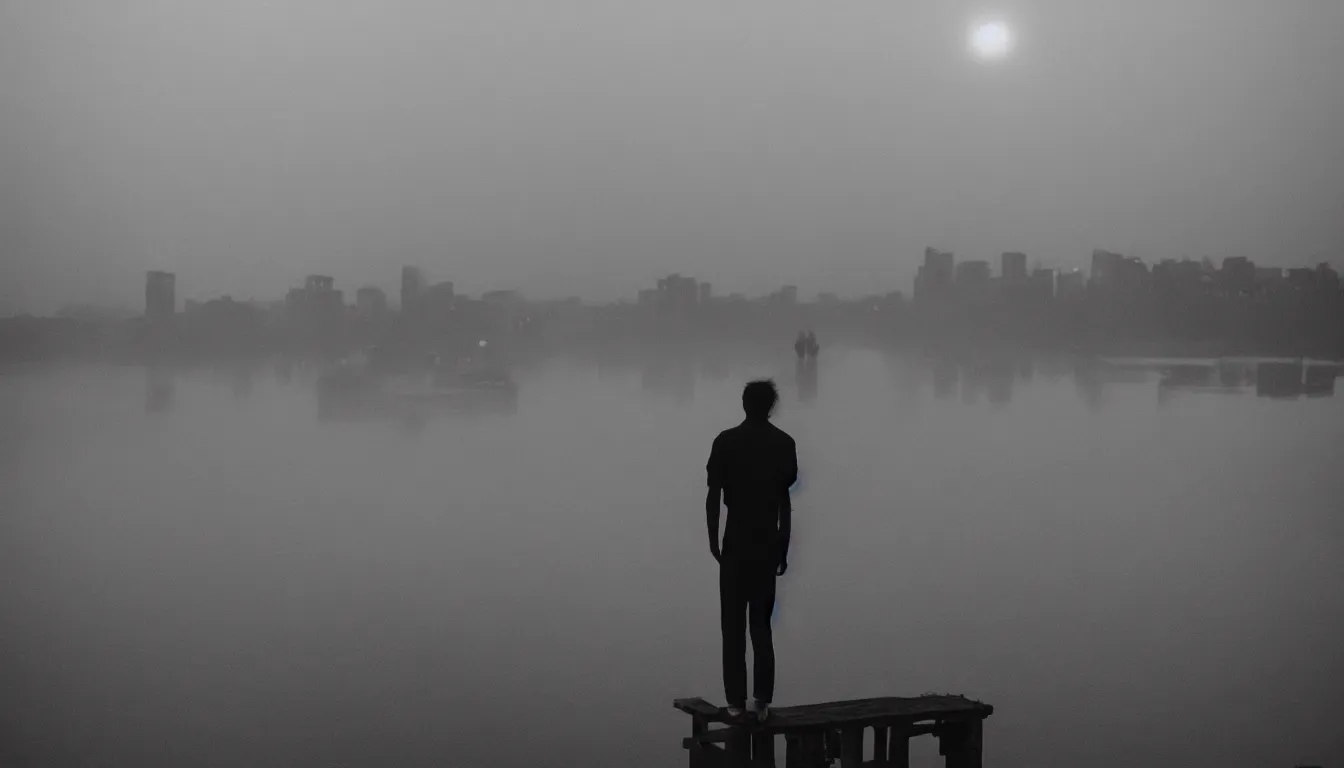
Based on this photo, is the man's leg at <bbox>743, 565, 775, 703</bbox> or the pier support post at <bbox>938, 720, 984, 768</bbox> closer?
the man's leg at <bbox>743, 565, 775, 703</bbox>

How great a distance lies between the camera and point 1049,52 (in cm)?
741

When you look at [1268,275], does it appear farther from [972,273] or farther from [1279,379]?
[972,273]

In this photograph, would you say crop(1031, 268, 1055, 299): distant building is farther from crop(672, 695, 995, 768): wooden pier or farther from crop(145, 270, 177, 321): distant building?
crop(145, 270, 177, 321): distant building

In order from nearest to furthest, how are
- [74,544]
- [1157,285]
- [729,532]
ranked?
1. [729,532]
2. [74,544]
3. [1157,285]

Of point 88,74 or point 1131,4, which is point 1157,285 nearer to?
point 1131,4

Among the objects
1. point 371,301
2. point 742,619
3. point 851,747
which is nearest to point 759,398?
point 742,619

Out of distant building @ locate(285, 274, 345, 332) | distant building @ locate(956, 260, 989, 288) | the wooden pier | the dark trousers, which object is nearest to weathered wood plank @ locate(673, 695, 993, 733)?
the wooden pier

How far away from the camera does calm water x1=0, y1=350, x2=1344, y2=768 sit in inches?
276

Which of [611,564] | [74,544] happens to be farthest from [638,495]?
[74,544]

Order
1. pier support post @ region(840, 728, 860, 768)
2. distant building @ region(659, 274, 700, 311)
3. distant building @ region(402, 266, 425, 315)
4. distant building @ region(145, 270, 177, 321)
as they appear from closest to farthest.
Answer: pier support post @ region(840, 728, 860, 768) < distant building @ region(145, 270, 177, 321) < distant building @ region(659, 274, 700, 311) < distant building @ region(402, 266, 425, 315)

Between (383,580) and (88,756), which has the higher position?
(383,580)

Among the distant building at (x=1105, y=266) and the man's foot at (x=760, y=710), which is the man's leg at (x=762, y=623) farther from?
the distant building at (x=1105, y=266)

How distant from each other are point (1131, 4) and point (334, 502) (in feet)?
17.6

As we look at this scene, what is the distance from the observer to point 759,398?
3473mm
